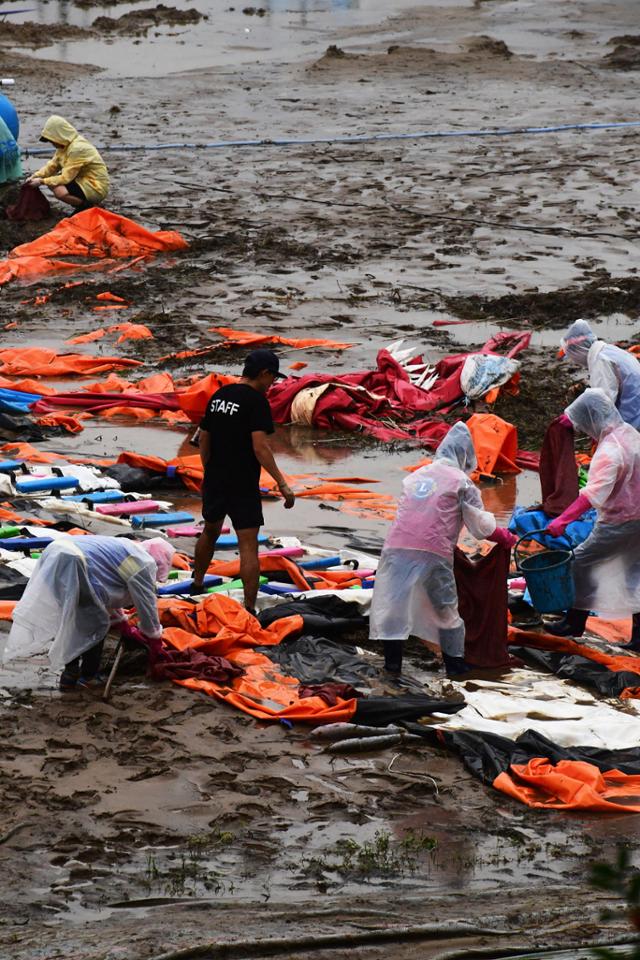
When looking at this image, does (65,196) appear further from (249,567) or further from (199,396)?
(249,567)

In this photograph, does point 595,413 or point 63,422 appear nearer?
point 595,413

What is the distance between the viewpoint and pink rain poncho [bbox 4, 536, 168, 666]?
684 centimetres

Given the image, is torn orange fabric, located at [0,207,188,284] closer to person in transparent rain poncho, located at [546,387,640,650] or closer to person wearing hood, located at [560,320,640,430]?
person wearing hood, located at [560,320,640,430]

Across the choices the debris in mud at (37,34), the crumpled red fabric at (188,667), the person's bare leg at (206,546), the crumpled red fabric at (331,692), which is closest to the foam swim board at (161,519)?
the person's bare leg at (206,546)

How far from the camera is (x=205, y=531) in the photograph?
321 inches

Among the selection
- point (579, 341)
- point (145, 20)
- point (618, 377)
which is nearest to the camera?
point (618, 377)

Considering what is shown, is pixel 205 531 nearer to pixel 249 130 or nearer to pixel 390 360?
pixel 390 360

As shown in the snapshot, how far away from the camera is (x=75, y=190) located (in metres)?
18.0

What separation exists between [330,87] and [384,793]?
22736mm

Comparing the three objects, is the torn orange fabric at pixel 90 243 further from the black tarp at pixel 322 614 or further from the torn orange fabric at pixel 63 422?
the black tarp at pixel 322 614

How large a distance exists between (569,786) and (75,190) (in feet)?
43.5

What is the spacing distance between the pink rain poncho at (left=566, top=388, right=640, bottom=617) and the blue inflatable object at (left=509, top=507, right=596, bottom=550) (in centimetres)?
85

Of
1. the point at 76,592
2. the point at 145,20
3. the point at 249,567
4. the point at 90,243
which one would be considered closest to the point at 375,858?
the point at 76,592

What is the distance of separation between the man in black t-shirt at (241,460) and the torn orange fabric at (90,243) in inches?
342
